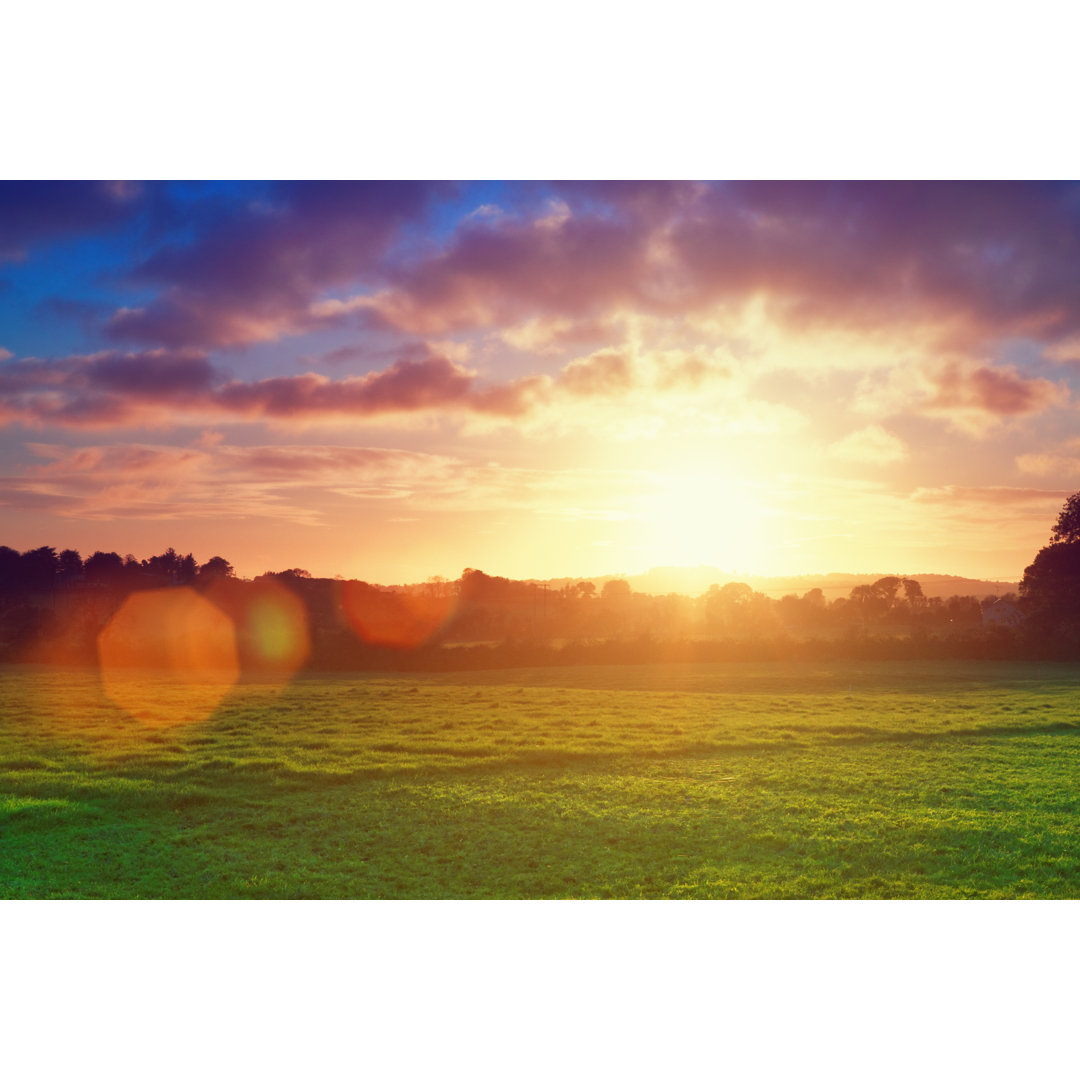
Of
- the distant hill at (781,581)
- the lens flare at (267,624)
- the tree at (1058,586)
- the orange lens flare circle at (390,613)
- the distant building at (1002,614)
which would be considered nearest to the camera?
the tree at (1058,586)

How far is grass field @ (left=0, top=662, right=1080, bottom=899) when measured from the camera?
17.8 ft

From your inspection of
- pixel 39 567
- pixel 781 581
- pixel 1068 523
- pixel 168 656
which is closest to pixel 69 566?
pixel 39 567

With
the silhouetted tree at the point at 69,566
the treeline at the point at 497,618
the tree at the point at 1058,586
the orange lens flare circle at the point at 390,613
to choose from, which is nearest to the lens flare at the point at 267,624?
the treeline at the point at 497,618

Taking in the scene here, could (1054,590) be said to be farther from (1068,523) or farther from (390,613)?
(390,613)

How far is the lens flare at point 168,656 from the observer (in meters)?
10.9

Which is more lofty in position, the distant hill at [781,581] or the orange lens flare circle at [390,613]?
the distant hill at [781,581]

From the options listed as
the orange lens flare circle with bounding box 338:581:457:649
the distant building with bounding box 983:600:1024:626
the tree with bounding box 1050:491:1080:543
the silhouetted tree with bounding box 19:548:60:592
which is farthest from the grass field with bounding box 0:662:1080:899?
the tree with bounding box 1050:491:1080:543

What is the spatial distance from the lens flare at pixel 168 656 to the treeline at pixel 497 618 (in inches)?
9.8

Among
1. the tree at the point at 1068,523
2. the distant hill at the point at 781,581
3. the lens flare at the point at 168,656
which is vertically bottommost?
the lens flare at the point at 168,656

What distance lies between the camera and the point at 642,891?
5230 millimetres

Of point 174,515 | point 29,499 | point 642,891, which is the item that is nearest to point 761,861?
point 642,891

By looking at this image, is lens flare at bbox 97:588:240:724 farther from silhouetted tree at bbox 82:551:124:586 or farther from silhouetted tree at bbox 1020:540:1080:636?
silhouetted tree at bbox 1020:540:1080:636

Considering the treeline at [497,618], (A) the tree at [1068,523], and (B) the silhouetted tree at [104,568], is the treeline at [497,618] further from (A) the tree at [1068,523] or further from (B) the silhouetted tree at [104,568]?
(A) the tree at [1068,523]
